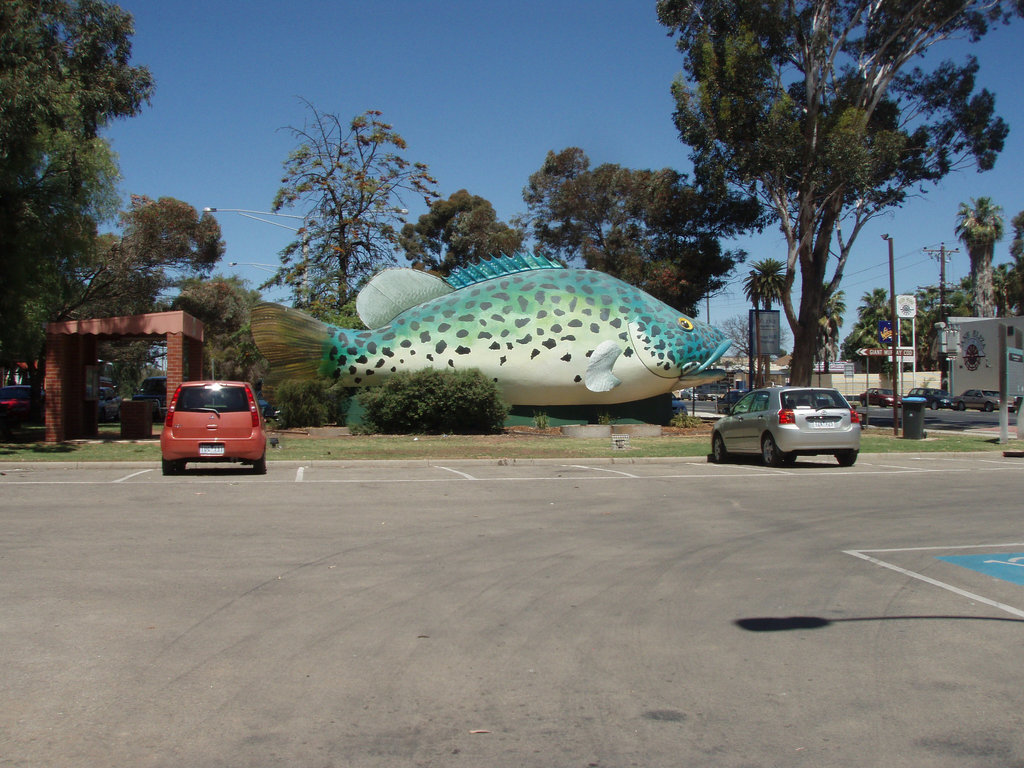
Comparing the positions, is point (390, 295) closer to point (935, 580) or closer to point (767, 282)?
point (935, 580)

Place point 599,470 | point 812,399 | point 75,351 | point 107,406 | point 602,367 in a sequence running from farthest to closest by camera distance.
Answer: point 107,406
point 602,367
point 75,351
point 599,470
point 812,399

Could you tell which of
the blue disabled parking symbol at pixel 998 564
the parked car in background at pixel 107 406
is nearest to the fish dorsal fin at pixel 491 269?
the parked car in background at pixel 107 406

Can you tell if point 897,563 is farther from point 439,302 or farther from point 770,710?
point 439,302

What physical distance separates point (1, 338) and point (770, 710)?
21411 millimetres

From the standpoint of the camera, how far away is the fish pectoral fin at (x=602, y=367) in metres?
25.1

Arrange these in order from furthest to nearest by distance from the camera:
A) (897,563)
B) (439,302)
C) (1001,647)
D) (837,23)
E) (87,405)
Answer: (837,23), (439,302), (87,405), (897,563), (1001,647)

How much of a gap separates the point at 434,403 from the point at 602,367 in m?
5.10

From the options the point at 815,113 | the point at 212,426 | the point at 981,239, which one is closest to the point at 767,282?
the point at 981,239

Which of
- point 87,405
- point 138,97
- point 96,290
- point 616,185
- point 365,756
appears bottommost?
point 365,756

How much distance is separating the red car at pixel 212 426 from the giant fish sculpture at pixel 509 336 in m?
9.06

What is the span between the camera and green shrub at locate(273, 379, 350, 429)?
24.5 meters

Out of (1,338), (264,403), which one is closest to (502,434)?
(1,338)

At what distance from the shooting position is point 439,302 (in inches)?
993

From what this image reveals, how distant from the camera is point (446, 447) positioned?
20078mm
